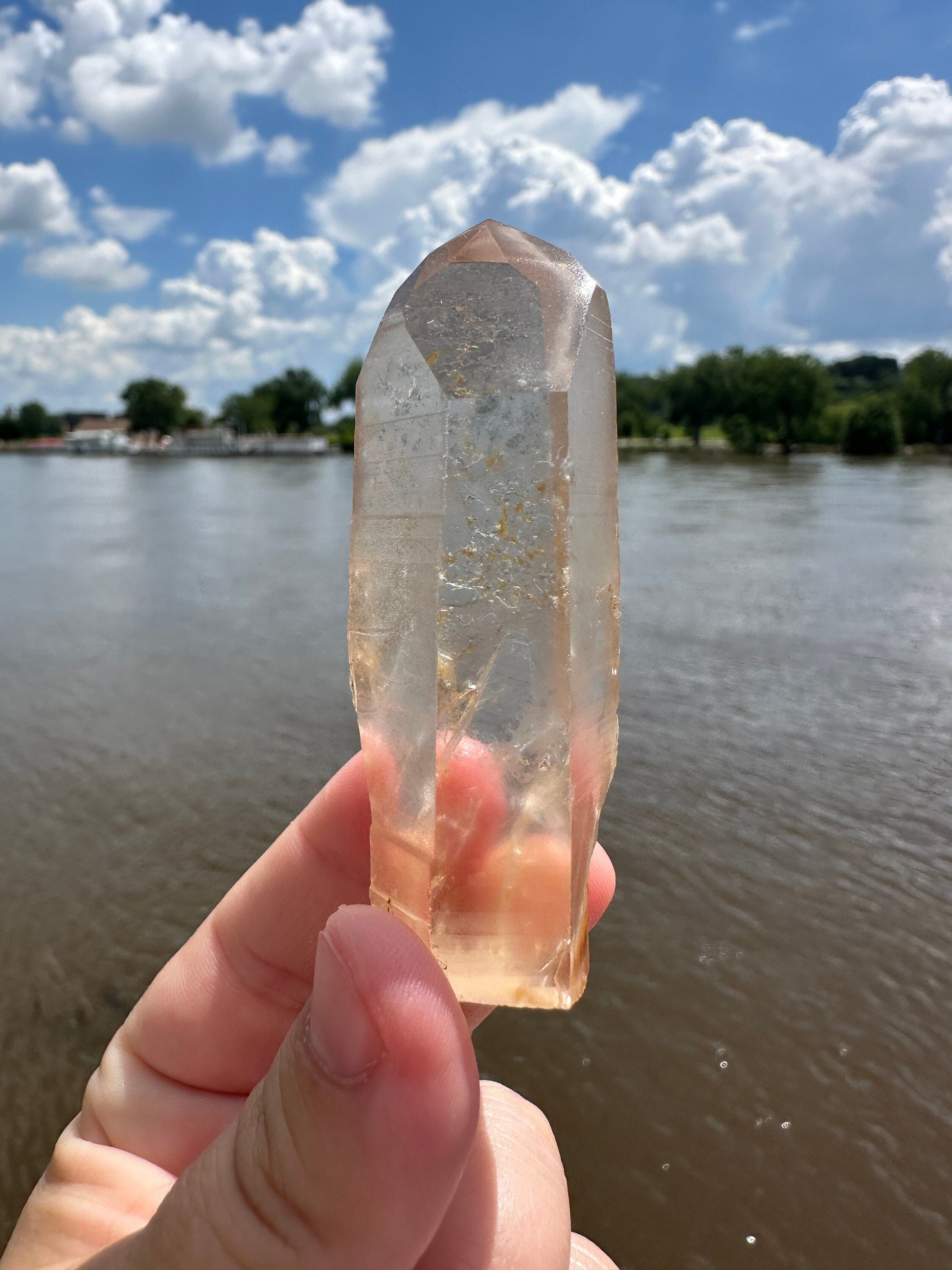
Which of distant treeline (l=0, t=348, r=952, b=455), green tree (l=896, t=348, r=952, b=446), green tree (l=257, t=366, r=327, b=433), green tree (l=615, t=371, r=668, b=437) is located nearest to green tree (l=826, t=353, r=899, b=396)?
distant treeline (l=0, t=348, r=952, b=455)

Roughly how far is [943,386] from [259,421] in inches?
3322

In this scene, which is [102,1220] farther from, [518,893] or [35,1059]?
[35,1059]

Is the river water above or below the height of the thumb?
below

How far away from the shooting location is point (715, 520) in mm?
19719

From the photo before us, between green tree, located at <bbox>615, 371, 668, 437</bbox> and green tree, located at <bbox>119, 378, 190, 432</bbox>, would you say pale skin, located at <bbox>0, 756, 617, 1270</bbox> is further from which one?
green tree, located at <bbox>119, 378, 190, 432</bbox>

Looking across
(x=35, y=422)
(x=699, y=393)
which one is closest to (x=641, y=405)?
(x=699, y=393)

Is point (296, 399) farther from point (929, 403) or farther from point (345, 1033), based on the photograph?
point (345, 1033)

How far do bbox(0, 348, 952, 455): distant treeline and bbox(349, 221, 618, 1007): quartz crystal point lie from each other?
44.3m

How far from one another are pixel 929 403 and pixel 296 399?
268 feet

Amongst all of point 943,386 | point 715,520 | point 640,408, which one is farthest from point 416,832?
point 640,408

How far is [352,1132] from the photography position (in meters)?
1.27

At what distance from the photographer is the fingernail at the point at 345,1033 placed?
50.1 inches

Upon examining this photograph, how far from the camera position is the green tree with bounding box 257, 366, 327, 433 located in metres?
119

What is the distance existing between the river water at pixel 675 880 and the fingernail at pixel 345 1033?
6.24 ft
